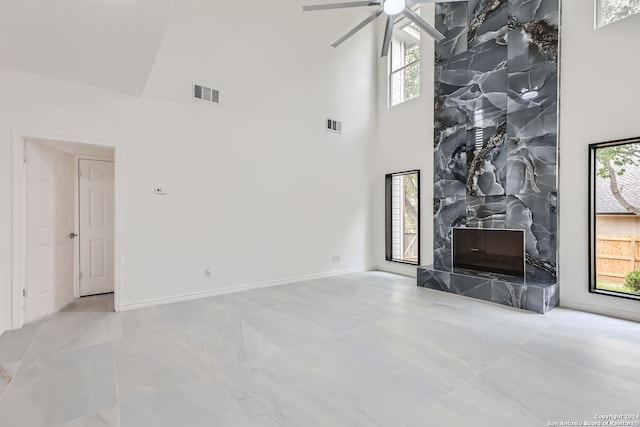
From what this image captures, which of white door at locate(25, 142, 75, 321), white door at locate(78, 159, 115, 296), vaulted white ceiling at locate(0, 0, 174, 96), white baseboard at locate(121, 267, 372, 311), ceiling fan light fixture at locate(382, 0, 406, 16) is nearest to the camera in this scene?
vaulted white ceiling at locate(0, 0, 174, 96)

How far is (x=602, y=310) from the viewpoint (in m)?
3.77

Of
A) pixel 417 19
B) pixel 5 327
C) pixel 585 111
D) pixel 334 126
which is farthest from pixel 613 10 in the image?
pixel 5 327

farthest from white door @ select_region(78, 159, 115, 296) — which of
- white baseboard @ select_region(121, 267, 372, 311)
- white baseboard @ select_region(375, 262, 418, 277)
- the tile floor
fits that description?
white baseboard @ select_region(375, 262, 418, 277)

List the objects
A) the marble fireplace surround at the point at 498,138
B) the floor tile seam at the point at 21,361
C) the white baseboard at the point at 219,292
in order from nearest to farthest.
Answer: the floor tile seam at the point at 21,361 < the white baseboard at the point at 219,292 < the marble fireplace surround at the point at 498,138

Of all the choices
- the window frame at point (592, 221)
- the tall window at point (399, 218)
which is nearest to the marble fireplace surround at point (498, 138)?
the window frame at point (592, 221)

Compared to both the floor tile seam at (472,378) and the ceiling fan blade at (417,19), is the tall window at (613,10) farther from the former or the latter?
the floor tile seam at (472,378)

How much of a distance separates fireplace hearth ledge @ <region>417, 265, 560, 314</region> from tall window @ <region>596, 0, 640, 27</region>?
3.47m

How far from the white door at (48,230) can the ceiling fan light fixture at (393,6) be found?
14.4ft

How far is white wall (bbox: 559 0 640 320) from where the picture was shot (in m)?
3.62

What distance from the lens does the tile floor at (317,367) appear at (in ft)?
6.35

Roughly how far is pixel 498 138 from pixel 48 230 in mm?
6513

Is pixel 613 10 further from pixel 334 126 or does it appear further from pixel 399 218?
pixel 399 218

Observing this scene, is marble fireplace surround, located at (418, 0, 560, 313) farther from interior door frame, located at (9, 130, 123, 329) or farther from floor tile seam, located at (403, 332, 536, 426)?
interior door frame, located at (9, 130, 123, 329)

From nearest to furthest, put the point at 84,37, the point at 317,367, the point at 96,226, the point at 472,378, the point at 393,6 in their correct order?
the point at 472,378
the point at 317,367
the point at 84,37
the point at 393,6
the point at 96,226
